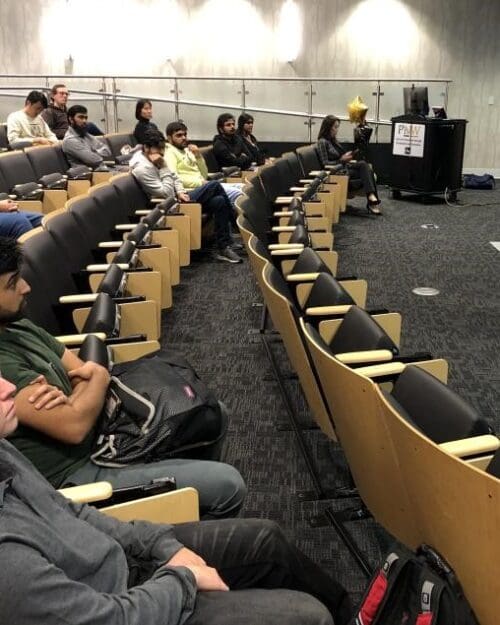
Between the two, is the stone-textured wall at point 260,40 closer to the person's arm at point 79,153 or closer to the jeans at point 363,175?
the jeans at point 363,175

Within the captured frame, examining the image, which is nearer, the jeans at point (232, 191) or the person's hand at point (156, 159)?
the person's hand at point (156, 159)

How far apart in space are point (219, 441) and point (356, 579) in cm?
56

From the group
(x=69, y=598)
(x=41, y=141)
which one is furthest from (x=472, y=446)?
(x=41, y=141)

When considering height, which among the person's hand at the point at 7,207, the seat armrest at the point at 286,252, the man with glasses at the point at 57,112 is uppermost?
the man with glasses at the point at 57,112

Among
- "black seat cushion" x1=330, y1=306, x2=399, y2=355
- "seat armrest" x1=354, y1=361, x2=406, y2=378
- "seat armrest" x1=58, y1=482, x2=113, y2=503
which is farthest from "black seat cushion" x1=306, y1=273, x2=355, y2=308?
"seat armrest" x1=58, y1=482, x2=113, y2=503

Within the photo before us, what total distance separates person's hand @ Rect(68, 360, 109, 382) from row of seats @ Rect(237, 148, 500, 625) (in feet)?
1.93

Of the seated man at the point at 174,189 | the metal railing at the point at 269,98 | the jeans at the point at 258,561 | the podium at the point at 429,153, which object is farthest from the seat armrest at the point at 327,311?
the metal railing at the point at 269,98

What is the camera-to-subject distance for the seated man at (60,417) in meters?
1.52

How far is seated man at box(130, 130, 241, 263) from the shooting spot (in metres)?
4.71

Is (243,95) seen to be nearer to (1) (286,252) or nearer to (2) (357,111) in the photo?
(2) (357,111)

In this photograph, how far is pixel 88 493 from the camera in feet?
4.60

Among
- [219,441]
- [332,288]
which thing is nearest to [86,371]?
[219,441]

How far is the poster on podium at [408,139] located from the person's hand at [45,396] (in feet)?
23.1

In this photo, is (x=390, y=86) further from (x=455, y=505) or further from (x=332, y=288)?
(x=455, y=505)
